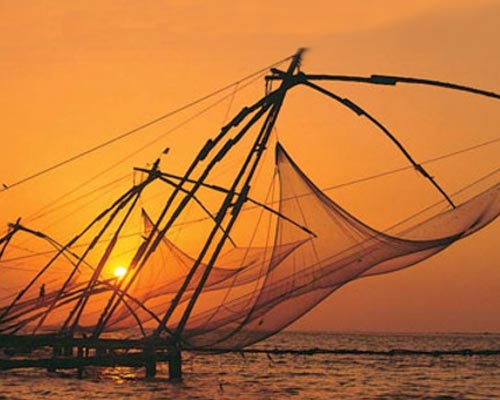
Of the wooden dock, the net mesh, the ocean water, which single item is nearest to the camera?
the net mesh

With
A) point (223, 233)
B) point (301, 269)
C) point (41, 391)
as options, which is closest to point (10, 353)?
point (41, 391)

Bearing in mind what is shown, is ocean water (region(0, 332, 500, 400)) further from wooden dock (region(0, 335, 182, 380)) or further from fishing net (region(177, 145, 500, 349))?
fishing net (region(177, 145, 500, 349))

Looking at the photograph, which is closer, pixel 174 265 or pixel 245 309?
pixel 245 309

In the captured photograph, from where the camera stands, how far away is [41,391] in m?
23.7

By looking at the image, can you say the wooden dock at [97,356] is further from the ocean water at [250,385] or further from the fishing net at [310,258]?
the fishing net at [310,258]

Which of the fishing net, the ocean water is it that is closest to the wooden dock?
the ocean water

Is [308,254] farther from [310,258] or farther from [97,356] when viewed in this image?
[97,356]

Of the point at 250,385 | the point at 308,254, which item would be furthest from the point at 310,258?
the point at 250,385

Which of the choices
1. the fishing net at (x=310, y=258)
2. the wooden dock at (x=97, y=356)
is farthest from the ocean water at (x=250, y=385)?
Answer: the fishing net at (x=310, y=258)

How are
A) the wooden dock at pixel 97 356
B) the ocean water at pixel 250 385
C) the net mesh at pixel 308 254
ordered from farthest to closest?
the ocean water at pixel 250 385
the wooden dock at pixel 97 356
the net mesh at pixel 308 254

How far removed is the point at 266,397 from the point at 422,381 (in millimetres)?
12643

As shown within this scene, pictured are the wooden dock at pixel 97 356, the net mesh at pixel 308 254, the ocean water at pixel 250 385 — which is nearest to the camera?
the net mesh at pixel 308 254

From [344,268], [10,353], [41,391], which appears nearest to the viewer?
[344,268]

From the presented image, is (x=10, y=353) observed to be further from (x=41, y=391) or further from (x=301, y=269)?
(x=301, y=269)
